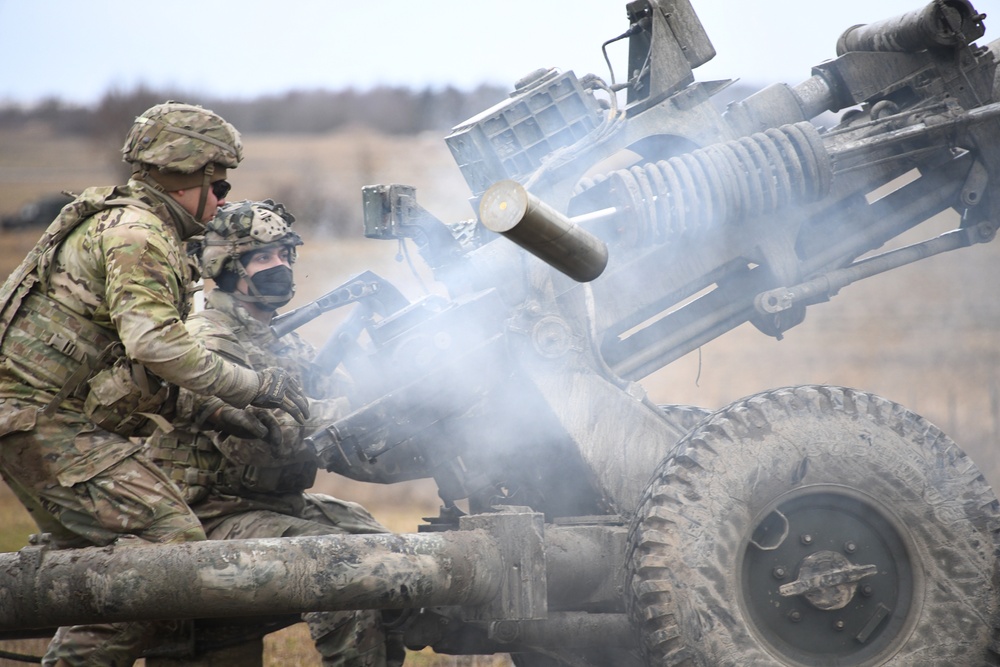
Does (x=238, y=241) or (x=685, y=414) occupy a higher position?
(x=238, y=241)

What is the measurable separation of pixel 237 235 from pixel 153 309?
1.48 m

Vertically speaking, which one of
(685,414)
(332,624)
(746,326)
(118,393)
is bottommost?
(746,326)

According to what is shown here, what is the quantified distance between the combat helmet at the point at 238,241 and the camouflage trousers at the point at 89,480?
132 centimetres

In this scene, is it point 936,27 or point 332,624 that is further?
point 936,27

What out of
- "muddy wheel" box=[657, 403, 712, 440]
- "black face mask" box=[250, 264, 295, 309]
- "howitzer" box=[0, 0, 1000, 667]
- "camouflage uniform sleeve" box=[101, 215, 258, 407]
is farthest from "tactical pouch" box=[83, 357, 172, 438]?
"muddy wheel" box=[657, 403, 712, 440]

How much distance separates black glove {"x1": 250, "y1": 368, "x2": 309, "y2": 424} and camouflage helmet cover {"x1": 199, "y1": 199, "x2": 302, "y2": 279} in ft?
3.51

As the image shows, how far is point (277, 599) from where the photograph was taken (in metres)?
4.01

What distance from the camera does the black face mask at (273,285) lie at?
17.7 ft

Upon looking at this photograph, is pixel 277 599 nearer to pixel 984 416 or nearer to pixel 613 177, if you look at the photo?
pixel 613 177

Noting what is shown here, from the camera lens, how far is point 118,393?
163 inches

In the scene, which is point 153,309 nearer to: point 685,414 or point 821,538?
point 821,538

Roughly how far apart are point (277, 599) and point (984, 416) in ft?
36.5

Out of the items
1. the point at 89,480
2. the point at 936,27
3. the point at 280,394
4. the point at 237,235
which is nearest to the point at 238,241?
the point at 237,235

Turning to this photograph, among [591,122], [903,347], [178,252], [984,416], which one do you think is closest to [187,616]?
[178,252]
